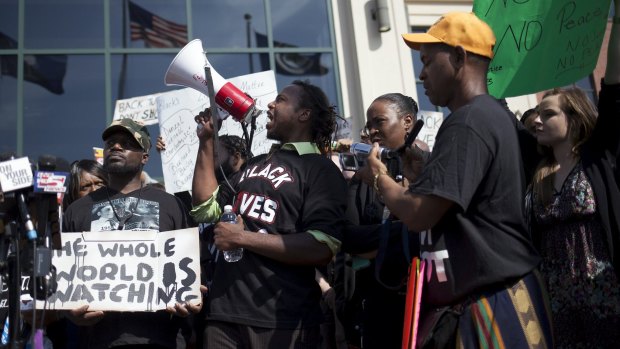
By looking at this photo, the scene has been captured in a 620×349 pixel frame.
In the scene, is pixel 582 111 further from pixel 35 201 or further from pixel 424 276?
pixel 35 201

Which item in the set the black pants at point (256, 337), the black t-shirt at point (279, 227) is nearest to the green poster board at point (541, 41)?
the black t-shirt at point (279, 227)

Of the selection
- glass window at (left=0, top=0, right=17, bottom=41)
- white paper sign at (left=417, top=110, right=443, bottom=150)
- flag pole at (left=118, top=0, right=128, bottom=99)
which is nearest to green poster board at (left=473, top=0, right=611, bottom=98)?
white paper sign at (left=417, top=110, right=443, bottom=150)

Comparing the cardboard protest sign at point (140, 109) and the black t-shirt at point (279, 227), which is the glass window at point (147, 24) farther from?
the black t-shirt at point (279, 227)

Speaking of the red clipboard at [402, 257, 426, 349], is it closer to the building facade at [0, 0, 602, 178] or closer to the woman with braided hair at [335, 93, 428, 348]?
the woman with braided hair at [335, 93, 428, 348]

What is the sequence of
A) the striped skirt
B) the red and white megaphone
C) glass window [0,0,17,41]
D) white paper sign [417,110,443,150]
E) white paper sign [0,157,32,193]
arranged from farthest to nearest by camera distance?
1. glass window [0,0,17,41]
2. white paper sign [417,110,443,150]
3. the red and white megaphone
4. white paper sign [0,157,32,193]
5. the striped skirt

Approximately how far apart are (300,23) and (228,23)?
0.95 meters

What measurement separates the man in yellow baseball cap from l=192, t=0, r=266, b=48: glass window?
684cm

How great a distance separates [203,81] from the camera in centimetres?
398

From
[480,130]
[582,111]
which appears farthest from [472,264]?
[582,111]

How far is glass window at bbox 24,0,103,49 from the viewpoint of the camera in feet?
28.2

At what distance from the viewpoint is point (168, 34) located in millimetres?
8875

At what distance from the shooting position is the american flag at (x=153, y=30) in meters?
8.82

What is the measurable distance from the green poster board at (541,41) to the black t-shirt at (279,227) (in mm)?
999

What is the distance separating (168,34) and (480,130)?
23.2 ft
